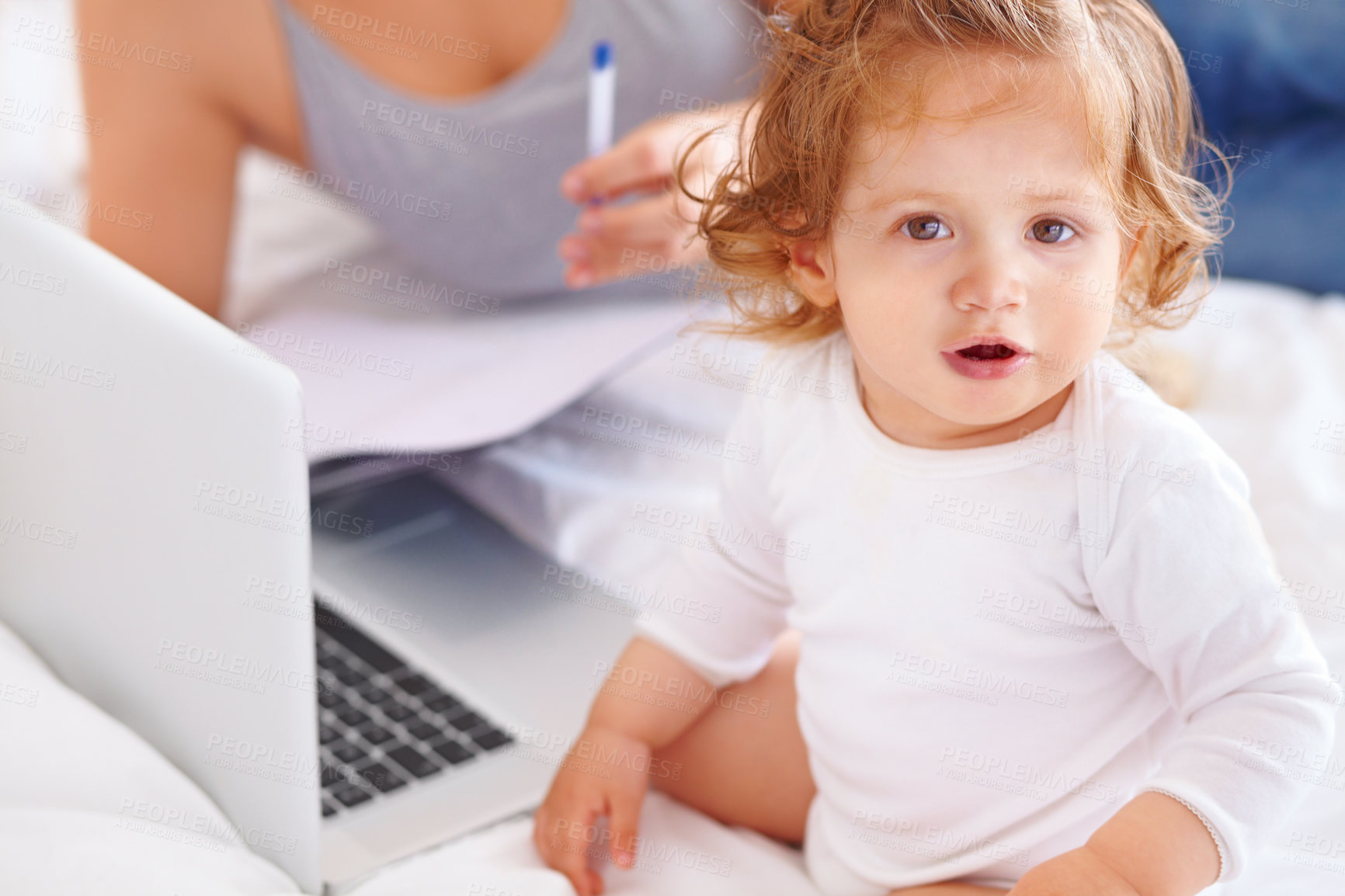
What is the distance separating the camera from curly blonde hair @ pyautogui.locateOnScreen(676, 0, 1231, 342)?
22.9 inches

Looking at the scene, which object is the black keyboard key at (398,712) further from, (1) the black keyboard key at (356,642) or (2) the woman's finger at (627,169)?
(2) the woman's finger at (627,169)

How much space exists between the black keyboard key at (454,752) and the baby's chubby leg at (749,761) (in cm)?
17

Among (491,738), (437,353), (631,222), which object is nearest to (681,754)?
(491,738)

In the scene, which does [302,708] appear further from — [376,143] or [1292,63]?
[1292,63]

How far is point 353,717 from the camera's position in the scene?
962 mm

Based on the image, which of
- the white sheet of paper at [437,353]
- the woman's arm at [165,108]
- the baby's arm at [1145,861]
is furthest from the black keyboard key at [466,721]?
the woman's arm at [165,108]

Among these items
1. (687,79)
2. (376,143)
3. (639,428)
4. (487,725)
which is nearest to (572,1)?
(687,79)

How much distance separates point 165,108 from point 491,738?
0.78 metres

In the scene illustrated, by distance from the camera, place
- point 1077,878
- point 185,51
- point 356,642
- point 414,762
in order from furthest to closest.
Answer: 1. point 185,51
2. point 356,642
3. point 414,762
4. point 1077,878

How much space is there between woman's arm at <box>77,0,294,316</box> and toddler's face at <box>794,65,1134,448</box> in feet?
2.99

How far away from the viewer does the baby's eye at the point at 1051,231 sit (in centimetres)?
59

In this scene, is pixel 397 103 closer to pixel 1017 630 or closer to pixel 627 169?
pixel 627 169

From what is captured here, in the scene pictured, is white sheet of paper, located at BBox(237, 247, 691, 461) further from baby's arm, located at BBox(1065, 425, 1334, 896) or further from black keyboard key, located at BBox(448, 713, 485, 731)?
baby's arm, located at BBox(1065, 425, 1334, 896)

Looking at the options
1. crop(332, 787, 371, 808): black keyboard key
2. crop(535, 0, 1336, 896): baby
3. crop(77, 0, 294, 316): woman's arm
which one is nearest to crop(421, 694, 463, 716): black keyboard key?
crop(332, 787, 371, 808): black keyboard key
